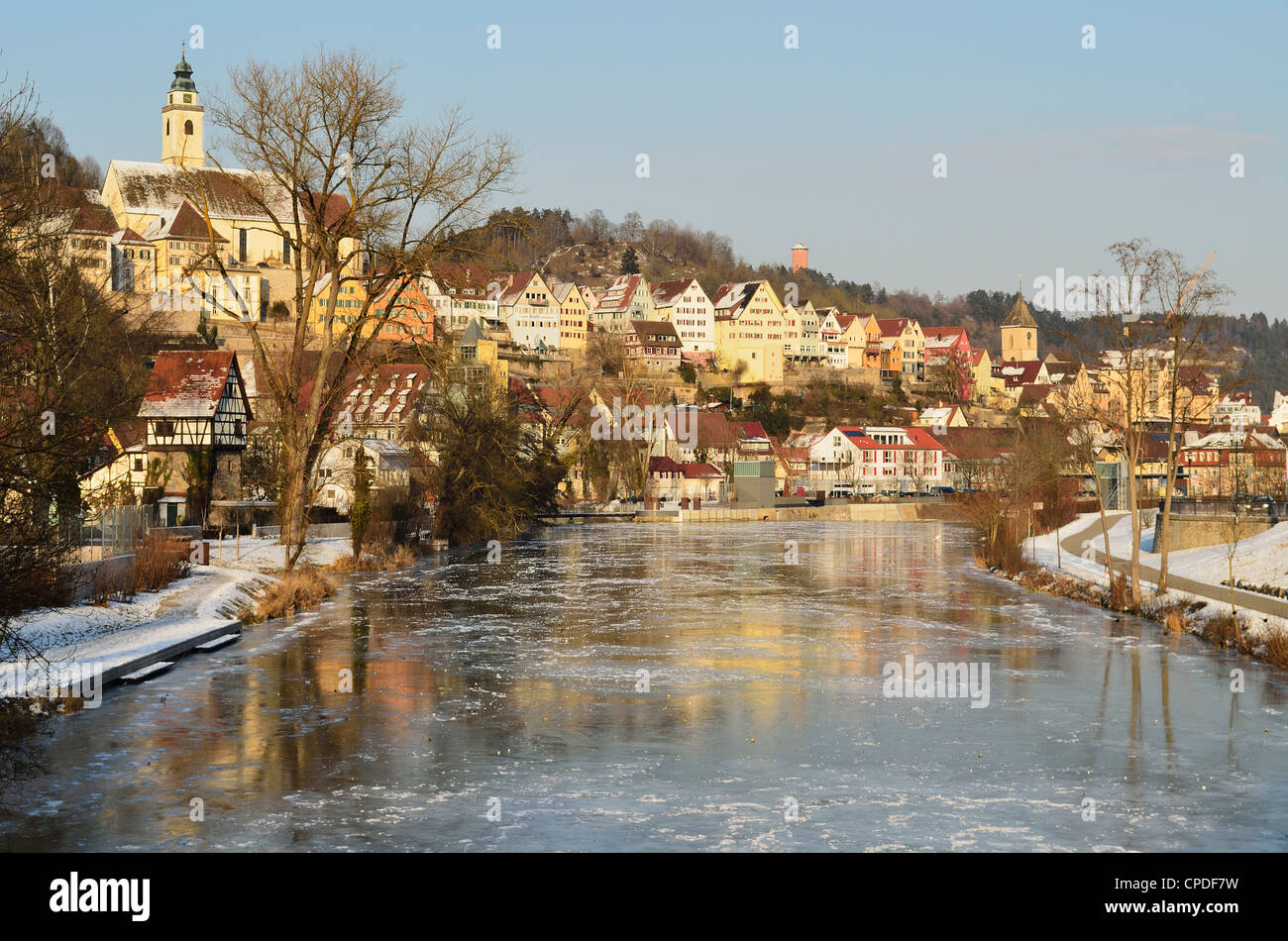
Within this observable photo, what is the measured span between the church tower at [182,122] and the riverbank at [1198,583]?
109 metres

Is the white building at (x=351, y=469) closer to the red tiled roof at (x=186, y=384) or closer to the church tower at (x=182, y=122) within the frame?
the red tiled roof at (x=186, y=384)

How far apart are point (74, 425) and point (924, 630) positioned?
17594 millimetres

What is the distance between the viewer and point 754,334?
15300cm

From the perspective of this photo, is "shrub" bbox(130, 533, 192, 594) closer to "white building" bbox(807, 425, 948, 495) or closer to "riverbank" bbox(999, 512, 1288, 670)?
"riverbank" bbox(999, 512, 1288, 670)

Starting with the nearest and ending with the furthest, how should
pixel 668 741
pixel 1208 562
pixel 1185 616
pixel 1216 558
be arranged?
pixel 668 741 < pixel 1185 616 < pixel 1208 562 < pixel 1216 558

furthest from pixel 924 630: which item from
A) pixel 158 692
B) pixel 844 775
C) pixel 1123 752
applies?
pixel 158 692

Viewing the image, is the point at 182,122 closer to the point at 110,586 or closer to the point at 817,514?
the point at 817,514

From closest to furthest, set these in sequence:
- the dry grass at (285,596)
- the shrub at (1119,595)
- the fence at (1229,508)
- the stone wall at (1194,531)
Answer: the dry grass at (285,596) → the shrub at (1119,595) → the fence at (1229,508) → the stone wall at (1194,531)

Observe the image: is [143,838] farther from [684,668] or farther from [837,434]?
[837,434]

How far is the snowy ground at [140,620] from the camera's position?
→ 22141 mm

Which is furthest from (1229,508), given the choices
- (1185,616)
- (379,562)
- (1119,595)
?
(379,562)

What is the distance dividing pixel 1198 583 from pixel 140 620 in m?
25.9

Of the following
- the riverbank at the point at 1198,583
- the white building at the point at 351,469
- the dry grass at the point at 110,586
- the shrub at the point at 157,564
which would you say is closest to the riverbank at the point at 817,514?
the white building at the point at 351,469
